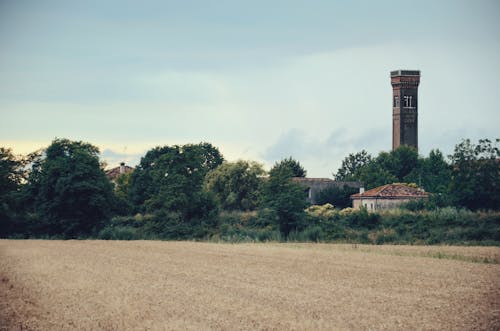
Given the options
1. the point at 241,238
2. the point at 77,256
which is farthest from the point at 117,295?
the point at 241,238

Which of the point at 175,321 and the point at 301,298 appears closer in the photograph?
the point at 175,321

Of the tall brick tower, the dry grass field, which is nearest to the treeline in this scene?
the dry grass field

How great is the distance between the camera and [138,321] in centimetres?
1908

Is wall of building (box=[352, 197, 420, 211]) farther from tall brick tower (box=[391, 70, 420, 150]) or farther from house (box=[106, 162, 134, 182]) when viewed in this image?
tall brick tower (box=[391, 70, 420, 150])

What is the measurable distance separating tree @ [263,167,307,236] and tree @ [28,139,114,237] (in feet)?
48.9

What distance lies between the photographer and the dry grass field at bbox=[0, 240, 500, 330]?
62.9ft

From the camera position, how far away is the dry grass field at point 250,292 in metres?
19.2

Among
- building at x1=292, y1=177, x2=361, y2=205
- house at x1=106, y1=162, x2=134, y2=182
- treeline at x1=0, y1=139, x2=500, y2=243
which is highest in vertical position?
house at x1=106, y1=162, x2=134, y2=182

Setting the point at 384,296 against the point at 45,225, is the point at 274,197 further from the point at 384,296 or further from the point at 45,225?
the point at 384,296

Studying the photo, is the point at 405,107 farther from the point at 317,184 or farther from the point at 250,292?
the point at 250,292

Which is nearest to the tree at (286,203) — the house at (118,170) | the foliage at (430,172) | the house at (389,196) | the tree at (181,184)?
the tree at (181,184)

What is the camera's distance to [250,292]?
2509 centimetres

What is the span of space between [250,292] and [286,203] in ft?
125

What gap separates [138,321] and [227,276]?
11838mm
